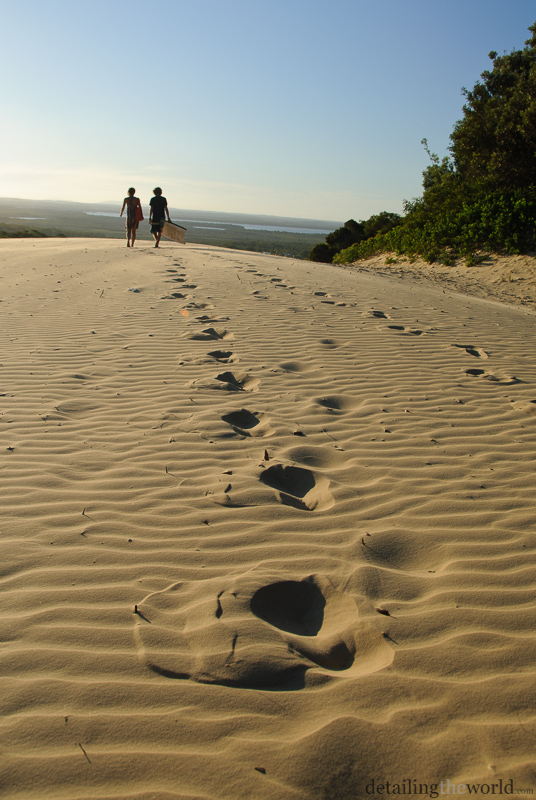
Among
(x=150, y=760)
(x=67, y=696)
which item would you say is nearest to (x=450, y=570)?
(x=150, y=760)

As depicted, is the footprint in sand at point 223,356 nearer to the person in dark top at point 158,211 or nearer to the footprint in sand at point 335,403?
the footprint in sand at point 335,403

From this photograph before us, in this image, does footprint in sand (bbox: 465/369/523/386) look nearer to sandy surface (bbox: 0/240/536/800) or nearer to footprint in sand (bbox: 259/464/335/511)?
sandy surface (bbox: 0/240/536/800)

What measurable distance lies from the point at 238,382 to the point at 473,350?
10.4ft

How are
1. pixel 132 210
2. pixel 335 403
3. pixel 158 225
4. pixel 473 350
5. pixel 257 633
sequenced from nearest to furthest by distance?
pixel 257 633 → pixel 335 403 → pixel 473 350 → pixel 132 210 → pixel 158 225

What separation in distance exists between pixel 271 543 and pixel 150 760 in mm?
1161

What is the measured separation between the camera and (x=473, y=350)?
632 cm

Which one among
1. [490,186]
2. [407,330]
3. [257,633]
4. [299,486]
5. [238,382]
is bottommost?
[257,633]

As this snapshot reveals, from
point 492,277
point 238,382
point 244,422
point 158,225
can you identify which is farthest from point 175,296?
point 492,277

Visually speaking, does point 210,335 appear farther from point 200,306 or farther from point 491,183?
point 491,183

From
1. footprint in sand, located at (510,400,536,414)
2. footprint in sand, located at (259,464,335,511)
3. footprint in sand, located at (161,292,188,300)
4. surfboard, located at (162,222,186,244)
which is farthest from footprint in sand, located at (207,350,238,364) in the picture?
surfboard, located at (162,222,186,244)

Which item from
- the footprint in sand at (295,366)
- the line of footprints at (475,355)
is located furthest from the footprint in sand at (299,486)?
the line of footprints at (475,355)

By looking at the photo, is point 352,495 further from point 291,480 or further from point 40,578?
point 40,578

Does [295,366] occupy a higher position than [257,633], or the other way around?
[295,366]

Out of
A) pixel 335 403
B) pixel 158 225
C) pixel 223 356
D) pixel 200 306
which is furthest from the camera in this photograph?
pixel 158 225
